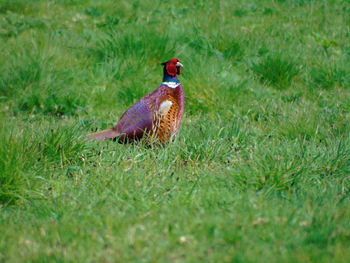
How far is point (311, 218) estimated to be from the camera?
249 cm

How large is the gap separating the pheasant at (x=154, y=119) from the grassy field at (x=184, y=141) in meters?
0.18

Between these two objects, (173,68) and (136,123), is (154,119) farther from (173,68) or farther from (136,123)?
(173,68)

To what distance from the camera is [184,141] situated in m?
3.84

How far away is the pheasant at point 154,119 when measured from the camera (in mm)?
4012

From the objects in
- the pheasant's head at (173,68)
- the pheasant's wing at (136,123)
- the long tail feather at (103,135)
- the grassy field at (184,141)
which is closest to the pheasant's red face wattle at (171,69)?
the pheasant's head at (173,68)

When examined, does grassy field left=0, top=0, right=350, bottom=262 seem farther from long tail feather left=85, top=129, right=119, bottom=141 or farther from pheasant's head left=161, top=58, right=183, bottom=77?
pheasant's head left=161, top=58, right=183, bottom=77

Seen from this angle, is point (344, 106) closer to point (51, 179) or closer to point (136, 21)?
point (51, 179)

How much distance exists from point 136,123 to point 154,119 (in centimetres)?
18

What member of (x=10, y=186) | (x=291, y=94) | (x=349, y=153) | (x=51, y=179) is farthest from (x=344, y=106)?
(x=10, y=186)

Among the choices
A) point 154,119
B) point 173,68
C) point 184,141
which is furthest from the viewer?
point 173,68

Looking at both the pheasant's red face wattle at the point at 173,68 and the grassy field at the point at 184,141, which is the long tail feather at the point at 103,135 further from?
the pheasant's red face wattle at the point at 173,68

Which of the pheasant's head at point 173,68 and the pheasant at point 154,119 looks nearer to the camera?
the pheasant at point 154,119

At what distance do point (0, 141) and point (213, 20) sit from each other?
519 centimetres

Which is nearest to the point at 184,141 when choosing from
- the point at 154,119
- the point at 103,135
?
the point at 154,119
